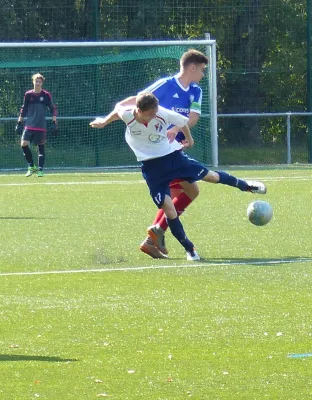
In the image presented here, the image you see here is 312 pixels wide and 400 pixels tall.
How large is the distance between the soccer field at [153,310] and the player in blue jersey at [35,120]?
828cm

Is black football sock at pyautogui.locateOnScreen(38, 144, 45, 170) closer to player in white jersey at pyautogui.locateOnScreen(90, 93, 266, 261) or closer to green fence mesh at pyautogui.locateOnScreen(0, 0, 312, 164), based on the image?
green fence mesh at pyautogui.locateOnScreen(0, 0, 312, 164)

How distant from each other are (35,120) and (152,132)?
12.8 meters

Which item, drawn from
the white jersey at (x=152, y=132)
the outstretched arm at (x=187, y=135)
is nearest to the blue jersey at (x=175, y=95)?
the outstretched arm at (x=187, y=135)

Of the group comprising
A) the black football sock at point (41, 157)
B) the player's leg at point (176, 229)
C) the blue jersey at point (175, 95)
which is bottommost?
the black football sock at point (41, 157)

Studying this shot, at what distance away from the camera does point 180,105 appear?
11.6 metres

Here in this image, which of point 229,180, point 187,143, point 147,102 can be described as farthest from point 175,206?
point 147,102

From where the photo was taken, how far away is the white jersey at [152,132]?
1034 centimetres

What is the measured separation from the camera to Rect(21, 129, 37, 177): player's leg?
894 inches

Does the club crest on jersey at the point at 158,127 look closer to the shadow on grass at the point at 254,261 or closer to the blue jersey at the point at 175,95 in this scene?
the blue jersey at the point at 175,95

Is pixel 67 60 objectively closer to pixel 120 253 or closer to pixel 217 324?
pixel 120 253

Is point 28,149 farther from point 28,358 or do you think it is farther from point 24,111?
point 28,358

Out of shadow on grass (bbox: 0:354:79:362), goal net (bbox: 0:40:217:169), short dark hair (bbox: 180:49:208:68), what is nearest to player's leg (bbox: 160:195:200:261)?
short dark hair (bbox: 180:49:208:68)

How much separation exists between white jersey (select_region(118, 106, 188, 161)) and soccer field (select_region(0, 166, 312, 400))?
0.98 m

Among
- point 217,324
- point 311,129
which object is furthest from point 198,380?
point 311,129
